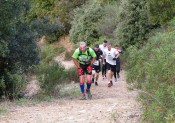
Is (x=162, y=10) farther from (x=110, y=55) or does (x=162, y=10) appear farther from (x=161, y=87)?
(x=161, y=87)

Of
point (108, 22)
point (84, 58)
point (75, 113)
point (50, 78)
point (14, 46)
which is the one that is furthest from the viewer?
point (108, 22)

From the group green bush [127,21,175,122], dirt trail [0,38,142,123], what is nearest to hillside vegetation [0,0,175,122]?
green bush [127,21,175,122]

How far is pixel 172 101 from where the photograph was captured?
5.45 m

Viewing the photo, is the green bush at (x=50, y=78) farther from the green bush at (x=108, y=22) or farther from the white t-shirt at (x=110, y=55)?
the green bush at (x=108, y=22)

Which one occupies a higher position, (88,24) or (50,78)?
(88,24)

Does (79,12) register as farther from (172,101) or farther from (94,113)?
(172,101)

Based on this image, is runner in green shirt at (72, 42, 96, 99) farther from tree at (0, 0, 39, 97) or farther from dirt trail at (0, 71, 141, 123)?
tree at (0, 0, 39, 97)

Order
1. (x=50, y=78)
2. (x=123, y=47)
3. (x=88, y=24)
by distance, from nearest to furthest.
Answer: (x=50, y=78)
(x=123, y=47)
(x=88, y=24)

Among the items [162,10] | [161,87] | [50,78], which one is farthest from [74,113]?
[162,10]

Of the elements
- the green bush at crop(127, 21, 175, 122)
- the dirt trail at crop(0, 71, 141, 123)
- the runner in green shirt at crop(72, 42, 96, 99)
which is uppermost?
the runner in green shirt at crop(72, 42, 96, 99)

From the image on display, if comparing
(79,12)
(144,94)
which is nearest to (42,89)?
(144,94)

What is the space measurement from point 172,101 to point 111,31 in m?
27.0

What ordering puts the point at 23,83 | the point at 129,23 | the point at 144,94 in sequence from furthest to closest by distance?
the point at 129,23 → the point at 23,83 → the point at 144,94

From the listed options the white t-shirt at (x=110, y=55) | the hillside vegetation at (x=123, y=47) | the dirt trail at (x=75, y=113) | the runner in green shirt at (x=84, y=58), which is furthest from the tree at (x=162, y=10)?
the dirt trail at (x=75, y=113)
